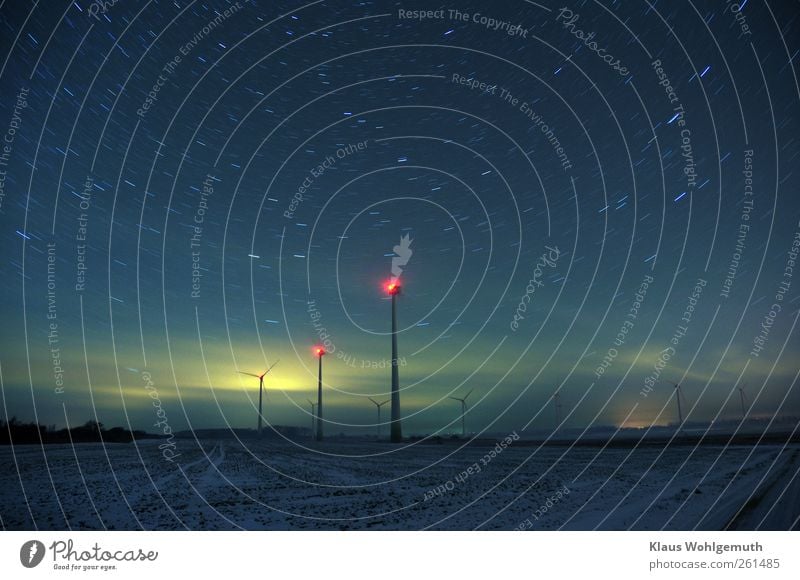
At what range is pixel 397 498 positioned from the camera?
54.6 feet

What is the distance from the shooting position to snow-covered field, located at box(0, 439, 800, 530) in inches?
517

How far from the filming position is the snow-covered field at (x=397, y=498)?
43.1 ft

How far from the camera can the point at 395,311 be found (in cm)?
4750
